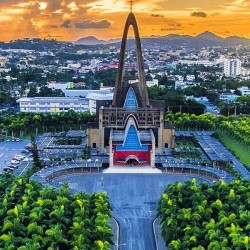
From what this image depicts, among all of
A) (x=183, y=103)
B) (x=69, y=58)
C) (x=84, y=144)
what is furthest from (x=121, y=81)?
(x=69, y=58)

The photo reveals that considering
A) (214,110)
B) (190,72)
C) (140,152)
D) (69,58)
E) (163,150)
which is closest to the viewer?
(140,152)

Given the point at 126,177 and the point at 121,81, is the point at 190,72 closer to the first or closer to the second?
the point at 121,81

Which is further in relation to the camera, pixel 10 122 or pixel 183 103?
pixel 183 103

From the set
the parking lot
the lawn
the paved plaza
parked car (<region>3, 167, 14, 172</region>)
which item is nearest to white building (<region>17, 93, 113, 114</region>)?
the parking lot

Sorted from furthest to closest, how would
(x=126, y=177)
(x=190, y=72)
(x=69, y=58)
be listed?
1. (x=69, y=58)
2. (x=190, y=72)
3. (x=126, y=177)

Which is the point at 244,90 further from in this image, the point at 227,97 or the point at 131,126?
the point at 131,126

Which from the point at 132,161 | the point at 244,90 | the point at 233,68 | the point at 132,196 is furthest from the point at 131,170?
the point at 233,68

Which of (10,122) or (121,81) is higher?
(121,81)

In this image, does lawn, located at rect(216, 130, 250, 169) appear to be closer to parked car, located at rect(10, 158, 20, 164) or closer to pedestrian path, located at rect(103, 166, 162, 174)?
pedestrian path, located at rect(103, 166, 162, 174)
